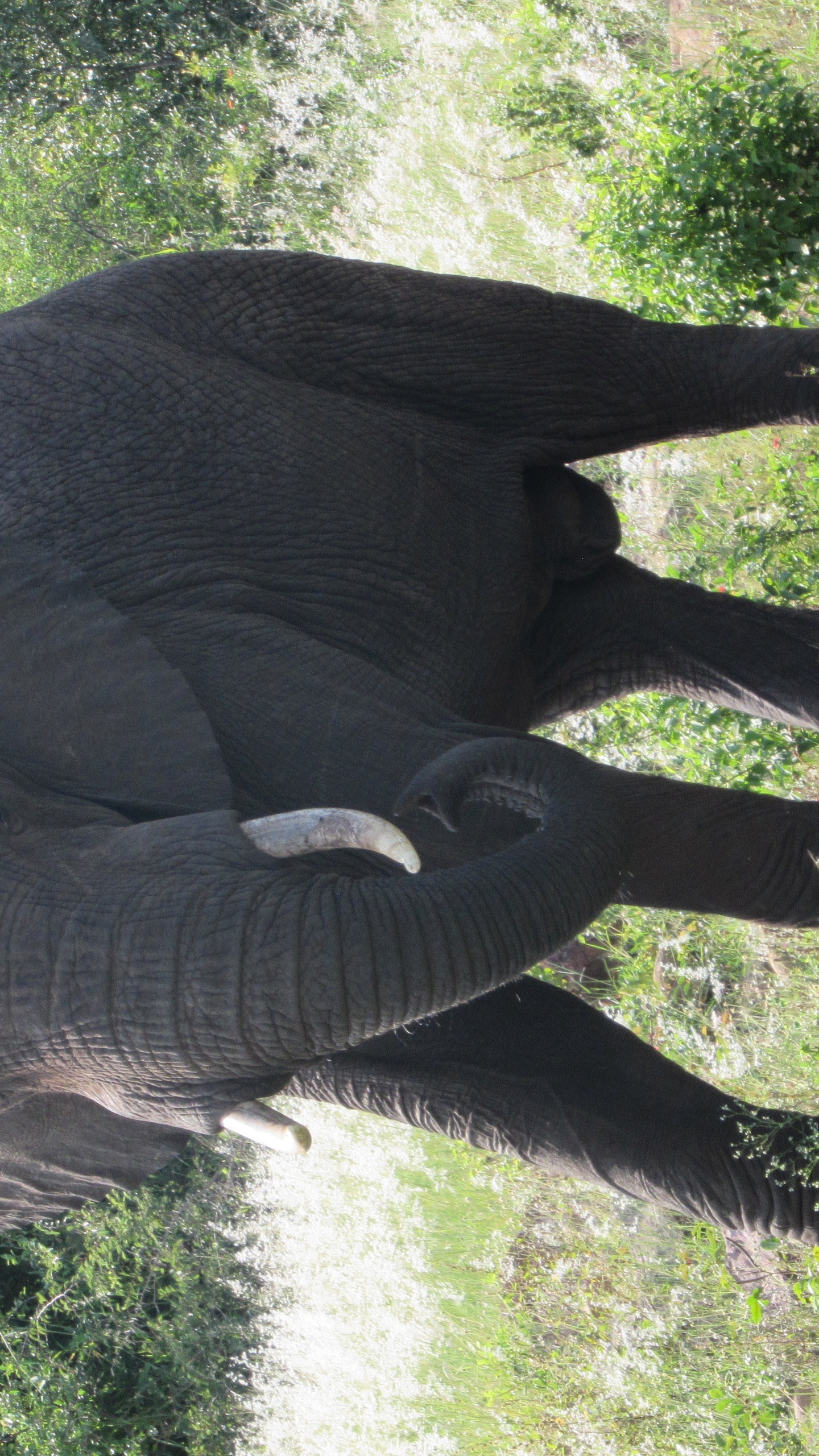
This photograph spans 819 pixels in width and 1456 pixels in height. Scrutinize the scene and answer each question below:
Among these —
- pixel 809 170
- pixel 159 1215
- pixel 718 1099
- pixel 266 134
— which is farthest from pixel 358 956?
pixel 266 134

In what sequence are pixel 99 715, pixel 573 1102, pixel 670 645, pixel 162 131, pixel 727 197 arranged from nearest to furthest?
pixel 99 715 → pixel 573 1102 → pixel 670 645 → pixel 727 197 → pixel 162 131

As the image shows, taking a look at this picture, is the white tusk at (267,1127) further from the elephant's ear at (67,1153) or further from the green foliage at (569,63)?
the green foliage at (569,63)

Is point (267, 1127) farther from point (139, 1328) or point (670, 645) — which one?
point (139, 1328)

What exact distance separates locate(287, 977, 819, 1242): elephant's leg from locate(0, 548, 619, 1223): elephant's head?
23.2 inches

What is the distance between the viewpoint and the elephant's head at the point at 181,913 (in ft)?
4.84

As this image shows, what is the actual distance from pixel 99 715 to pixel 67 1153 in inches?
23.5

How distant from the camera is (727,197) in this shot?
3.44 m

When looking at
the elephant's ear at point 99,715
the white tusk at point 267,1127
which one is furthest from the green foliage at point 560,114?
the white tusk at point 267,1127

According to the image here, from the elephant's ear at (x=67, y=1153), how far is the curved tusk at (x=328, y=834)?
485 millimetres

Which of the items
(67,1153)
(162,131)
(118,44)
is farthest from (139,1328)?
(118,44)

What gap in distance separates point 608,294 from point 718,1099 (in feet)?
10.5

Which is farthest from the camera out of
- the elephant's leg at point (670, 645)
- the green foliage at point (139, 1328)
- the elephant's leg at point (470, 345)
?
the green foliage at point (139, 1328)

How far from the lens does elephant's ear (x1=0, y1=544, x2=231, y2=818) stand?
1821mm

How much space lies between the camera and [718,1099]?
2363 mm
